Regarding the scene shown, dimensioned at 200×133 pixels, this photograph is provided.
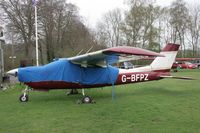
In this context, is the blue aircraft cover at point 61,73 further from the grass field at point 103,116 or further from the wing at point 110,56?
the grass field at point 103,116

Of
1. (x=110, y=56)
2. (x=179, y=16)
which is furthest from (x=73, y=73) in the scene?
(x=179, y=16)

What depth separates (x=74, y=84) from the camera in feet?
40.1

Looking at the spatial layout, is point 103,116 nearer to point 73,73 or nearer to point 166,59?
point 73,73

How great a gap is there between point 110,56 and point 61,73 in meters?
2.18

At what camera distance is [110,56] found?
11055 millimetres

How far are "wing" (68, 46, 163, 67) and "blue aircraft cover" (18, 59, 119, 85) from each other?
0.30m

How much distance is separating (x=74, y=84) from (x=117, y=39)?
4805 centimetres

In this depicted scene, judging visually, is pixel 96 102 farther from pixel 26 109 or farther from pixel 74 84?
pixel 26 109

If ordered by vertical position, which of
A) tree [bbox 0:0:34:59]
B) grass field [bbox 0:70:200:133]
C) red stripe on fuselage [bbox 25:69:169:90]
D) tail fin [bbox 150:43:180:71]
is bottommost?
grass field [bbox 0:70:200:133]

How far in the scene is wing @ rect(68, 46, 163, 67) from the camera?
995 centimetres

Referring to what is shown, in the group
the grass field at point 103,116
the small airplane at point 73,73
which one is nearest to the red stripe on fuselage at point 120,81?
the small airplane at point 73,73

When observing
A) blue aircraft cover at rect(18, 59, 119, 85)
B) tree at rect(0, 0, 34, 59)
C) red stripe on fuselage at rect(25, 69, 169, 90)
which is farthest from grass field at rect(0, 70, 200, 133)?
tree at rect(0, 0, 34, 59)

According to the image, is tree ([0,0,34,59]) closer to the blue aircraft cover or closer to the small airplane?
the small airplane

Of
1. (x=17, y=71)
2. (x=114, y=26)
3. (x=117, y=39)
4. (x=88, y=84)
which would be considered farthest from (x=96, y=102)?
(x=114, y=26)
